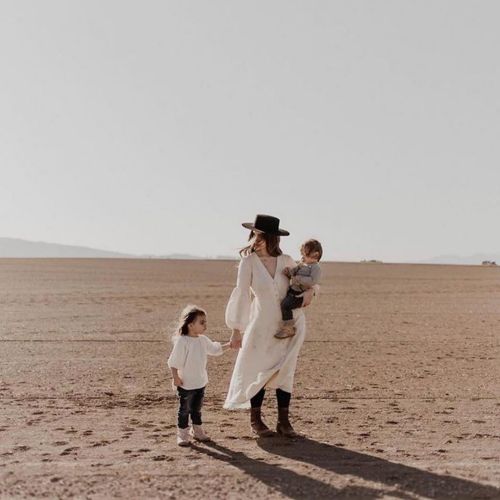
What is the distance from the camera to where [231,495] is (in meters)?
5.35

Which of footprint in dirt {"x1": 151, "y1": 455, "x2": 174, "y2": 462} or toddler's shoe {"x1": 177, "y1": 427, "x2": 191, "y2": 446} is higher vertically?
toddler's shoe {"x1": 177, "y1": 427, "x2": 191, "y2": 446}

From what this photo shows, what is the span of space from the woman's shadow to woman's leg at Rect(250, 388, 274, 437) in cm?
18

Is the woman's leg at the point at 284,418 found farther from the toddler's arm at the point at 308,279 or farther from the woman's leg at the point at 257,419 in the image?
the toddler's arm at the point at 308,279

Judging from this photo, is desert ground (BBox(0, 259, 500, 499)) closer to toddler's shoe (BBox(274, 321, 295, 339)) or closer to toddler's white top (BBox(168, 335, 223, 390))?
toddler's white top (BBox(168, 335, 223, 390))

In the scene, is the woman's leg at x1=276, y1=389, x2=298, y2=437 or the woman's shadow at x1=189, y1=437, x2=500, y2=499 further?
the woman's leg at x1=276, y1=389, x2=298, y2=437

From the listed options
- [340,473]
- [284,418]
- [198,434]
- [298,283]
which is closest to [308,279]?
[298,283]

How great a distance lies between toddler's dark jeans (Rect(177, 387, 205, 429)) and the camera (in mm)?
6699

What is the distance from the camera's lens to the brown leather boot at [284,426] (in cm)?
693

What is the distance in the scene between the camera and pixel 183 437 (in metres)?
6.65

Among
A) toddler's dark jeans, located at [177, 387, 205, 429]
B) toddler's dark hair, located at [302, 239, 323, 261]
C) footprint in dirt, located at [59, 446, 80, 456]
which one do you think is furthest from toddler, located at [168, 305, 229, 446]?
toddler's dark hair, located at [302, 239, 323, 261]

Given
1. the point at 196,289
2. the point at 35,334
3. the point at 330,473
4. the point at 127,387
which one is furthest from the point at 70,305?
the point at 330,473

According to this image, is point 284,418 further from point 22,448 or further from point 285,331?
point 22,448

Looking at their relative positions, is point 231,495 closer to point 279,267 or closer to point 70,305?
point 279,267

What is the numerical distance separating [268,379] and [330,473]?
1266mm
